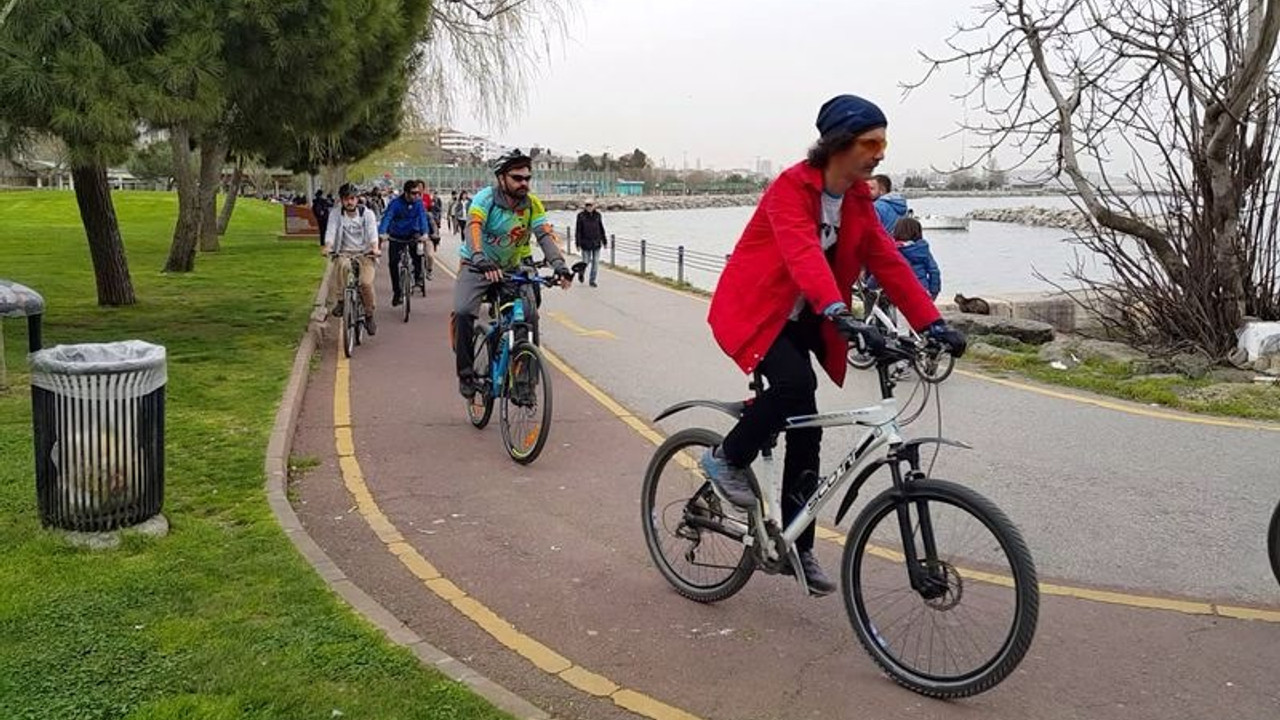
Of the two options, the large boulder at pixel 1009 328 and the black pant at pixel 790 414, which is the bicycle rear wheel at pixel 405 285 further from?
the black pant at pixel 790 414

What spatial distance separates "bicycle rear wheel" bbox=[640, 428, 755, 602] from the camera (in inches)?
188

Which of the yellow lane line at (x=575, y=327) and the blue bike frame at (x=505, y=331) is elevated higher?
the blue bike frame at (x=505, y=331)

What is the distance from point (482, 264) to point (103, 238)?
9189 mm

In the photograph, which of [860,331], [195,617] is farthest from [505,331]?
[860,331]

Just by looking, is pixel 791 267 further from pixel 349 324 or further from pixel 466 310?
pixel 349 324

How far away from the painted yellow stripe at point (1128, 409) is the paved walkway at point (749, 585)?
21 centimetres

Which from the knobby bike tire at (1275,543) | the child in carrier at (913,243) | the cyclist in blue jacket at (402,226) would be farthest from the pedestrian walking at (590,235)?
the knobby bike tire at (1275,543)

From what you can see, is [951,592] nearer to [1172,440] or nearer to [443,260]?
[1172,440]

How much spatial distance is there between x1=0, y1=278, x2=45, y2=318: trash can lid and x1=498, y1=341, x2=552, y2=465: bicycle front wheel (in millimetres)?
3291

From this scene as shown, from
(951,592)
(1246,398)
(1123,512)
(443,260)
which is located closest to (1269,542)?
(1123,512)

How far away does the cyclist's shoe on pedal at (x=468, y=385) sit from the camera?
8.14 meters

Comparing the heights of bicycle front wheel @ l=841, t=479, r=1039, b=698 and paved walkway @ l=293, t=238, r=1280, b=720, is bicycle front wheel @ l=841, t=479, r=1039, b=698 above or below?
above

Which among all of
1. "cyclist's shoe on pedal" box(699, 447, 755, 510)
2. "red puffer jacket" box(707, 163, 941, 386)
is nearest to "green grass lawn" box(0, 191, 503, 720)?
"cyclist's shoe on pedal" box(699, 447, 755, 510)

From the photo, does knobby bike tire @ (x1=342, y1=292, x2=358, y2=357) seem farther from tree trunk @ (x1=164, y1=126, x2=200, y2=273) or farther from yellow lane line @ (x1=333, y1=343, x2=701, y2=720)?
tree trunk @ (x1=164, y1=126, x2=200, y2=273)
